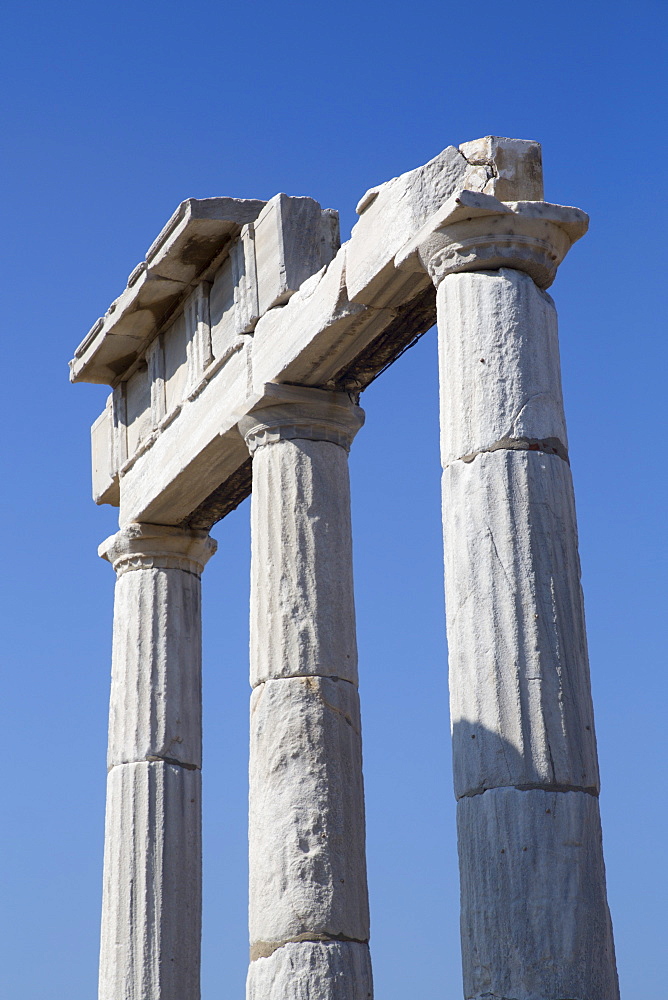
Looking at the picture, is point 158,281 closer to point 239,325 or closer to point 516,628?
point 239,325

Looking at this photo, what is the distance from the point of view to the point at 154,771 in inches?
769

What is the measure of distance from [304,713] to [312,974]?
256 centimetres

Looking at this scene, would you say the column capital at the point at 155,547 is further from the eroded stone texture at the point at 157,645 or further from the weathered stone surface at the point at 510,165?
the weathered stone surface at the point at 510,165

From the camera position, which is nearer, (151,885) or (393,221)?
(393,221)

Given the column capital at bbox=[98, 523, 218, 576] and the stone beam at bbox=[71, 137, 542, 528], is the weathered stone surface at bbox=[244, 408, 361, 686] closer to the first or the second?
the stone beam at bbox=[71, 137, 542, 528]

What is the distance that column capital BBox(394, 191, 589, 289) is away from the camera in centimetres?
1332

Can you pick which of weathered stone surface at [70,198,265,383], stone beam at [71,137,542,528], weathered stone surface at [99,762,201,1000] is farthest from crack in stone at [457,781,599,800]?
weathered stone surface at [70,198,265,383]

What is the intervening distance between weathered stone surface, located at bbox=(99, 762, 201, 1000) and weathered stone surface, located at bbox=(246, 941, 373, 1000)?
12.4 feet

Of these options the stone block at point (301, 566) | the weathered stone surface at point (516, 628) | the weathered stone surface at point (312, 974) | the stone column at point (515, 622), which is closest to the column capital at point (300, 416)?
the stone block at point (301, 566)

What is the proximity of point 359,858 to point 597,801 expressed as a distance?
13.9ft

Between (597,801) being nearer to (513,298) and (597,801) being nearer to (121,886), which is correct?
(513,298)

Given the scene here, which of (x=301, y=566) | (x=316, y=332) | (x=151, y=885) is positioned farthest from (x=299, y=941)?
(x=316, y=332)

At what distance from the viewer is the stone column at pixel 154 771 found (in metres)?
18.8

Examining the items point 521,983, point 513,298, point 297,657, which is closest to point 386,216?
point 513,298
